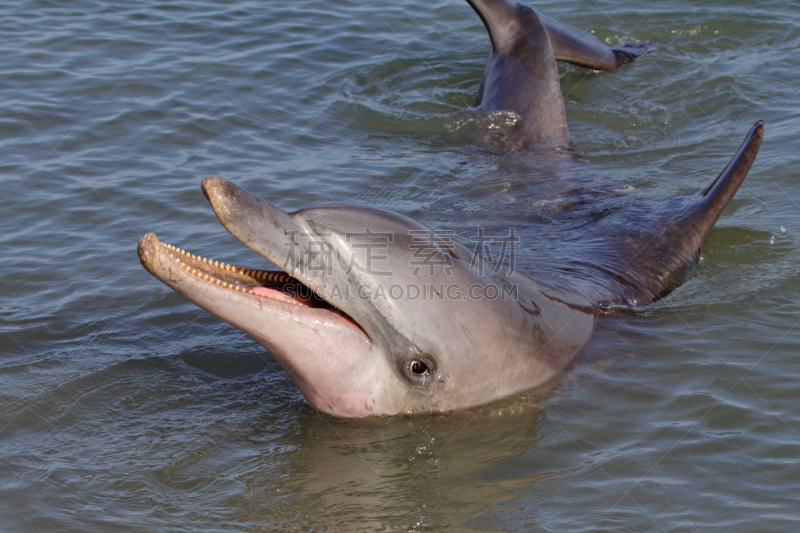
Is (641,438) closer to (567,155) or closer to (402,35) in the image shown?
(567,155)

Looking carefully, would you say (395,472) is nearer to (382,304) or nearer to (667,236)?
(382,304)

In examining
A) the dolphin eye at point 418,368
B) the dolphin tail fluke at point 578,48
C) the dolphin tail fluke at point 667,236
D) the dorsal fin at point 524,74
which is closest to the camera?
the dolphin eye at point 418,368

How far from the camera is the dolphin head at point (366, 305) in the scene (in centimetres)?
480

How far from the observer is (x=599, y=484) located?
4.91 metres

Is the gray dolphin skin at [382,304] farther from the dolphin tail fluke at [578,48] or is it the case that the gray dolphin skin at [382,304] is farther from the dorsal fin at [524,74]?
the dolphin tail fluke at [578,48]

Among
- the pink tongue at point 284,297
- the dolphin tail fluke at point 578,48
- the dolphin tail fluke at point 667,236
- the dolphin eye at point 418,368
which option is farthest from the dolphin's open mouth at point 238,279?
the dolphin tail fluke at point 578,48

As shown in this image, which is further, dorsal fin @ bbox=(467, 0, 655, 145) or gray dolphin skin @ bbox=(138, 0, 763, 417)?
dorsal fin @ bbox=(467, 0, 655, 145)

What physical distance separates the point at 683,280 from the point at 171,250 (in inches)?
190

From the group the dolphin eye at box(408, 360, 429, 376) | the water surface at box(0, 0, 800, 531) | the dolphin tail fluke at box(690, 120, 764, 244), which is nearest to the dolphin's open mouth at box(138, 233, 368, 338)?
the dolphin eye at box(408, 360, 429, 376)

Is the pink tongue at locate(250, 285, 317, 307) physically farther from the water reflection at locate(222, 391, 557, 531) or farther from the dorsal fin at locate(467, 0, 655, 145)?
the dorsal fin at locate(467, 0, 655, 145)

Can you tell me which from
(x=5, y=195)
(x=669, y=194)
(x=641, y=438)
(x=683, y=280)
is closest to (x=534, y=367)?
(x=641, y=438)

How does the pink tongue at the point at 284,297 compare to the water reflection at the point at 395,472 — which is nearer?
the water reflection at the point at 395,472

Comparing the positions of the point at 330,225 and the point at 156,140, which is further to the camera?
the point at 156,140

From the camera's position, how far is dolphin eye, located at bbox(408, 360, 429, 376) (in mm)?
5359
